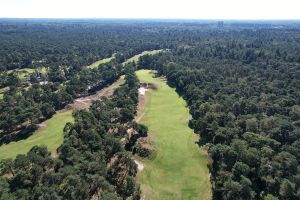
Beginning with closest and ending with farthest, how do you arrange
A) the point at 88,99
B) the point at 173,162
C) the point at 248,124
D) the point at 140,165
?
the point at 140,165 → the point at 173,162 → the point at 248,124 → the point at 88,99

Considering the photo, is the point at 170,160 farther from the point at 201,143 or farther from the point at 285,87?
the point at 285,87

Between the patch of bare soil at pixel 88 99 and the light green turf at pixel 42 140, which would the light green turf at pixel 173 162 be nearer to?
the patch of bare soil at pixel 88 99

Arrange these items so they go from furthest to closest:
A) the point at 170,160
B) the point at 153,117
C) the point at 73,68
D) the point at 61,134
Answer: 1. the point at 73,68
2. the point at 153,117
3. the point at 61,134
4. the point at 170,160

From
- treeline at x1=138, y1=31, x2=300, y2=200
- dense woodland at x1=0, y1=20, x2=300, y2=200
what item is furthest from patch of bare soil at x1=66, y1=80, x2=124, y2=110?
treeline at x1=138, y1=31, x2=300, y2=200

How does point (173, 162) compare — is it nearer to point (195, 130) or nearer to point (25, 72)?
point (195, 130)

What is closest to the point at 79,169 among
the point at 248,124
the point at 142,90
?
the point at 248,124

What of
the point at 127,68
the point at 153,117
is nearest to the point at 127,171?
the point at 153,117

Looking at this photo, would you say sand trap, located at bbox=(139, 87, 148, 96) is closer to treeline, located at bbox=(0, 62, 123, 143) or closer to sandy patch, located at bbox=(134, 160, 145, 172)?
treeline, located at bbox=(0, 62, 123, 143)
